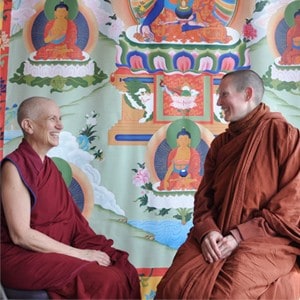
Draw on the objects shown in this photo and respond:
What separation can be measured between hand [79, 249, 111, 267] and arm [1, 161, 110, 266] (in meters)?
0.04

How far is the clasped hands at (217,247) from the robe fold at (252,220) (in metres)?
0.03

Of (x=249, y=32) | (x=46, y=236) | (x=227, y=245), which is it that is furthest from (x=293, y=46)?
(x=46, y=236)

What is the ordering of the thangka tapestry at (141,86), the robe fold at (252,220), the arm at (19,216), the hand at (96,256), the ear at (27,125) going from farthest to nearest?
1. the thangka tapestry at (141,86)
2. the ear at (27,125)
3. the hand at (96,256)
4. the arm at (19,216)
5. the robe fold at (252,220)

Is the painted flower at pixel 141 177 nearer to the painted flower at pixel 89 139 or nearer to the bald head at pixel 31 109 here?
the painted flower at pixel 89 139

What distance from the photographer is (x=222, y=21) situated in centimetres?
346

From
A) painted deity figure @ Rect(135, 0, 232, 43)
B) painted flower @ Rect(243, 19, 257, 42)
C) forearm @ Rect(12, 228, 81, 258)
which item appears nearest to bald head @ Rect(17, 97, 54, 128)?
forearm @ Rect(12, 228, 81, 258)

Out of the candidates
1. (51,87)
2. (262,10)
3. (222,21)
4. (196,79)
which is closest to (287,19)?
(262,10)

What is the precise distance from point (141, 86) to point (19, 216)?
4.70 feet

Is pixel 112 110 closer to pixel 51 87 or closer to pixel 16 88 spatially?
pixel 51 87

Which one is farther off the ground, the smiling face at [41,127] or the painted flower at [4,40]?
the painted flower at [4,40]

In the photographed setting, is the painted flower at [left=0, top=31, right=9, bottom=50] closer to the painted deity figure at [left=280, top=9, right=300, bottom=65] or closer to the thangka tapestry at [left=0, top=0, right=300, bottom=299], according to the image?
the thangka tapestry at [left=0, top=0, right=300, bottom=299]

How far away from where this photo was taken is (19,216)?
2.24 metres

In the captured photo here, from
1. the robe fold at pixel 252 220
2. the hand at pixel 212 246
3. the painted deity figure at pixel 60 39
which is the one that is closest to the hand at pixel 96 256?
the robe fold at pixel 252 220

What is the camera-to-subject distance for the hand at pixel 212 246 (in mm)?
2230
